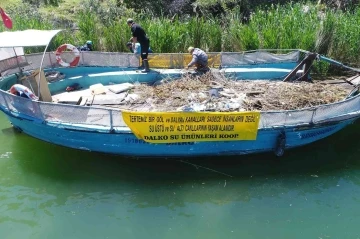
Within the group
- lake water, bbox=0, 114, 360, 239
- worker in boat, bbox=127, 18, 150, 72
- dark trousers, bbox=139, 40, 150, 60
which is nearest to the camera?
lake water, bbox=0, 114, 360, 239

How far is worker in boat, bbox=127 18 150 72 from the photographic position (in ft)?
32.5

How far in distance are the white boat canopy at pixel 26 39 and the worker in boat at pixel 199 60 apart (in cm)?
361

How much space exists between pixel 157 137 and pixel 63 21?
1479 cm

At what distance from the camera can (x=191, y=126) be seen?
→ 24.5 feet

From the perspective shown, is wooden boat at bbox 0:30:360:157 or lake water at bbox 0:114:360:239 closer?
lake water at bbox 0:114:360:239

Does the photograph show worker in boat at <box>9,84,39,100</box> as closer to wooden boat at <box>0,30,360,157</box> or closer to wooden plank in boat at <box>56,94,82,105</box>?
wooden boat at <box>0,30,360,157</box>

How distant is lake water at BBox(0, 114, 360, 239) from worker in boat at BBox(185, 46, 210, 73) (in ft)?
9.68

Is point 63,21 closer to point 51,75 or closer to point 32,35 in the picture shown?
point 51,75

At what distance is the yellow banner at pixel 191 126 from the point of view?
7.32 metres

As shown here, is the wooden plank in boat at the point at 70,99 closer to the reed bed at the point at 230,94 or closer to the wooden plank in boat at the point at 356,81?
the reed bed at the point at 230,94

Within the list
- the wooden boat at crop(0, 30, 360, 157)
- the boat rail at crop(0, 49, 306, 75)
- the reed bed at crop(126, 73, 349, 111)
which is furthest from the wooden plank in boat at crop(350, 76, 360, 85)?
the boat rail at crop(0, 49, 306, 75)

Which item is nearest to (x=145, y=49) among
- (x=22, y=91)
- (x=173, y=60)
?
(x=173, y=60)

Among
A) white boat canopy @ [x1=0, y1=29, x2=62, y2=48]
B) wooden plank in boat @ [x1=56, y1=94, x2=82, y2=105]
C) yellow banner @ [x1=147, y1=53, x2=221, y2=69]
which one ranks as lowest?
wooden plank in boat @ [x1=56, y1=94, x2=82, y2=105]

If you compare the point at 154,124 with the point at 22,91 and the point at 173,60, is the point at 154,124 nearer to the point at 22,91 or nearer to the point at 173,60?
the point at 22,91
